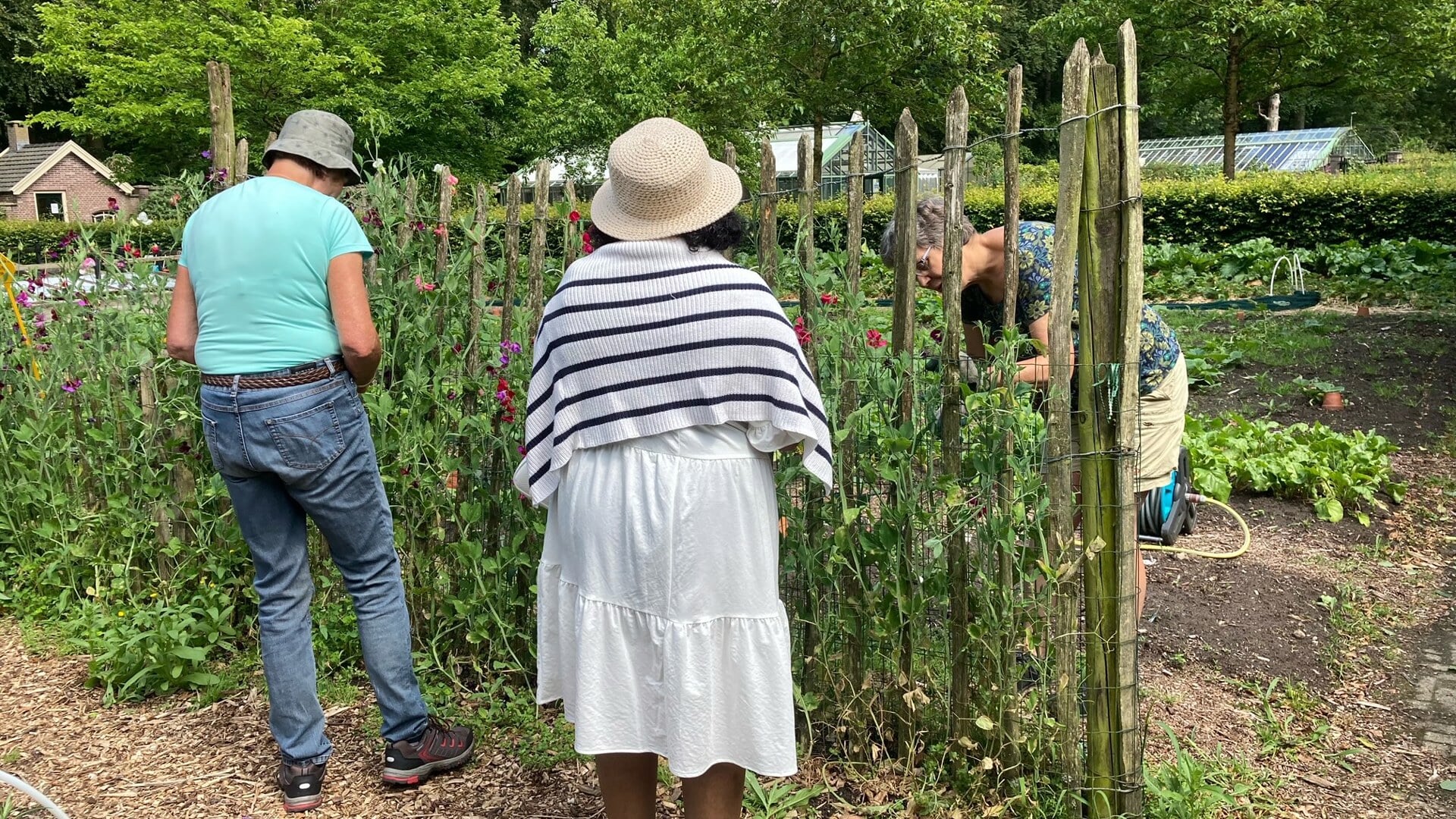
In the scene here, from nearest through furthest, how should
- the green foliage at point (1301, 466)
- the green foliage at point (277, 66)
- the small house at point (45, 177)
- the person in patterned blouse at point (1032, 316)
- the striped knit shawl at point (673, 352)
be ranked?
1. the striped knit shawl at point (673, 352)
2. the person in patterned blouse at point (1032, 316)
3. the green foliage at point (1301, 466)
4. the green foliage at point (277, 66)
5. the small house at point (45, 177)

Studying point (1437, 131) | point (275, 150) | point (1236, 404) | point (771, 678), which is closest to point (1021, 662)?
point (771, 678)

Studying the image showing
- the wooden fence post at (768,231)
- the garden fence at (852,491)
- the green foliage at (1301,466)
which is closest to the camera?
the garden fence at (852,491)

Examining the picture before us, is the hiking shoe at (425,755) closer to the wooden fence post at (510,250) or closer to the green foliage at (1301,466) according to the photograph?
the wooden fence post at (510,250)

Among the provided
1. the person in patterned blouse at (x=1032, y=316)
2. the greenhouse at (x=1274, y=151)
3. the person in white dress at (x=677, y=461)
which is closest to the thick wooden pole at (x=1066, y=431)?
the person in patterned blouse at (x=1032, y=316)

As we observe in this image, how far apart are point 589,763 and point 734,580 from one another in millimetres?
1274

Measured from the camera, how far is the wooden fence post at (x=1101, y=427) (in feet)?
7.41

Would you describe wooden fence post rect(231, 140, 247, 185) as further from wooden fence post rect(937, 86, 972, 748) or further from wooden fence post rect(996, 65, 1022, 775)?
wooden fence post rect(996, 65, 1022, 775)

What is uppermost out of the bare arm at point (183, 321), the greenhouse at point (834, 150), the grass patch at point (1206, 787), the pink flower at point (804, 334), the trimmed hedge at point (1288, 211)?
the greenhouse at point (834, 150)

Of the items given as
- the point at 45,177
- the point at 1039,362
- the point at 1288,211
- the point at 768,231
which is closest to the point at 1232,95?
the point at 1288,211

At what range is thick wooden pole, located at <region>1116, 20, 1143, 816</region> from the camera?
222 centimetres

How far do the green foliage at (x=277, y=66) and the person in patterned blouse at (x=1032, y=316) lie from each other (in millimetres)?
18003

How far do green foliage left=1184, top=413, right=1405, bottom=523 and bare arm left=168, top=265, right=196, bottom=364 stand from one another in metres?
4.37

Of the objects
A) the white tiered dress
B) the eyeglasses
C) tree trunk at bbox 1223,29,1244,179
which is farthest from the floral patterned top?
tree trunk at bbox 1223,29,1244,179

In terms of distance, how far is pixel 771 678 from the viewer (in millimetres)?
1916
